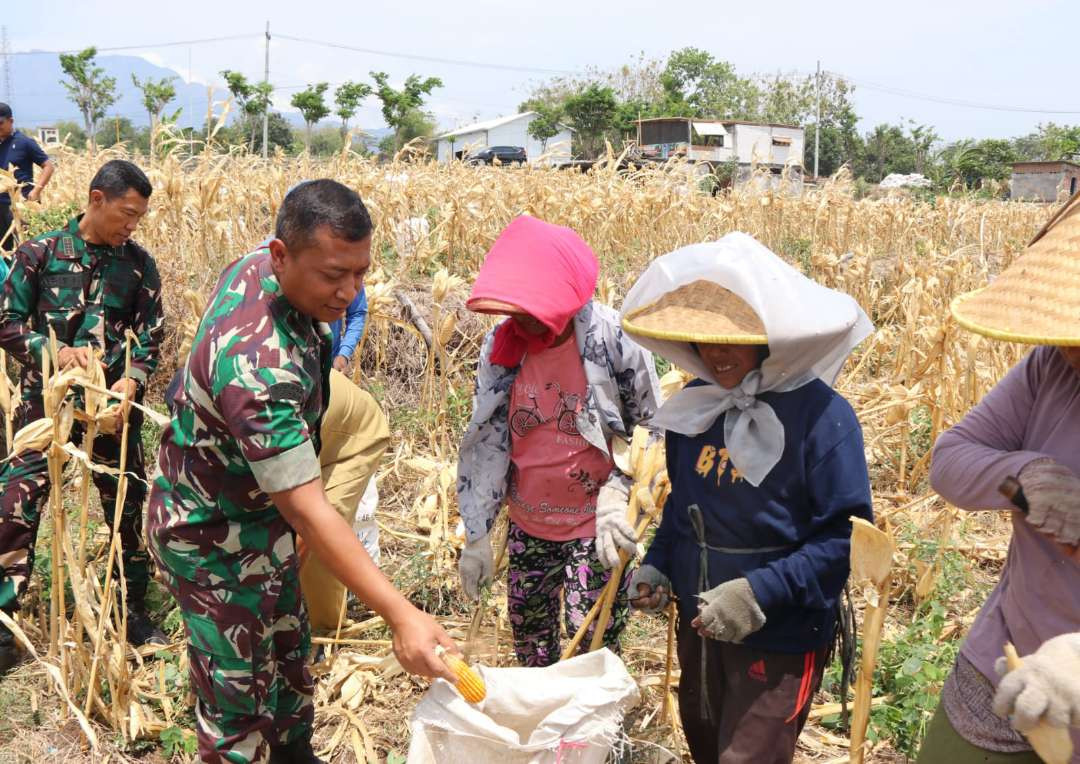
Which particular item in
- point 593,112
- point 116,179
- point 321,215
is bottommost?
point 321,215

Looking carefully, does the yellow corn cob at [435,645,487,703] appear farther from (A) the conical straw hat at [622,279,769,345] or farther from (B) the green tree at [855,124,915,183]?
(B) the green tree at [855,124,915,183]

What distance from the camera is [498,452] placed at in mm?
2422

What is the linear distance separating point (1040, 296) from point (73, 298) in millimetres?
2981

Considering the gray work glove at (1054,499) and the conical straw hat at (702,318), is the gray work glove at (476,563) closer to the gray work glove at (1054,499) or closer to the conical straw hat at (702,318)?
the conical straw hat at (702,318)

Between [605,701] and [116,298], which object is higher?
[116,298]

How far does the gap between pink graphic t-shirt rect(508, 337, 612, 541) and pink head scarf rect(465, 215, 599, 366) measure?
0.25 ft

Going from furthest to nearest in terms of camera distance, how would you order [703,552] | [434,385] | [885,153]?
[885,153] < [434,385] < [703,552]

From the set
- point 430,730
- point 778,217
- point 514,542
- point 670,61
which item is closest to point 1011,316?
point 430,730

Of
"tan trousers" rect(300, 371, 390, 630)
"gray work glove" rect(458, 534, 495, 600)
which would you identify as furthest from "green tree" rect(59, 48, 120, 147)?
"gray work glove" rect(458, 534, 495, 600)

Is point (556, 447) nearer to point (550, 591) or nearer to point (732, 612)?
point (550, 591)

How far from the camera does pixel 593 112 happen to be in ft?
132

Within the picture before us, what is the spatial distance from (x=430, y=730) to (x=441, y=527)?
186 cm

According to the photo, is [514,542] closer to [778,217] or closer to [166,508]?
[166,508]

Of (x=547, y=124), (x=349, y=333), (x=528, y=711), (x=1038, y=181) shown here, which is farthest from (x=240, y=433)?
(x=547, y=124)
